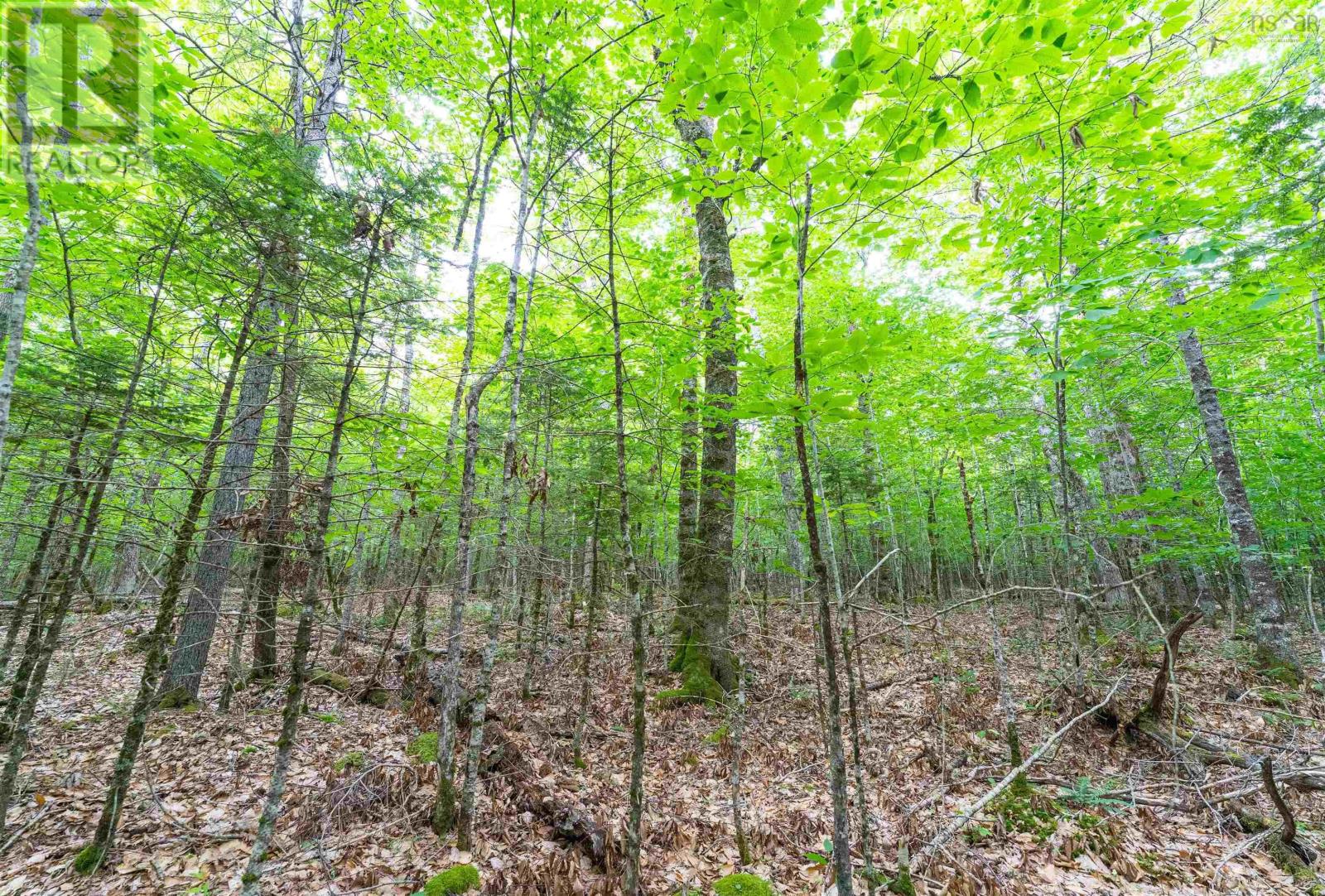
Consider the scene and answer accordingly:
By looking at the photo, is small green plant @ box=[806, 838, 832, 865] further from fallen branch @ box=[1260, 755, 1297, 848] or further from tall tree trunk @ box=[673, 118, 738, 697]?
fallen branch @ box=[1260, 755, 1297, 848]

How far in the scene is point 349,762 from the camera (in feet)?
16.6

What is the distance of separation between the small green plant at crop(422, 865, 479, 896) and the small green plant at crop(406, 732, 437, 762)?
1.62 metres

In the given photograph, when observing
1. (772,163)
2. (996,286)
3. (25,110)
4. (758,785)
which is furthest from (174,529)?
(996,286)

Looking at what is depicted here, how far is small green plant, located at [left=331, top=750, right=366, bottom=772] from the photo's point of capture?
4984 mm

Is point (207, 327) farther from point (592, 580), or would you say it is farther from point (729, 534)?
point (729, 534)

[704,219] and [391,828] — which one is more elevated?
[704,219]

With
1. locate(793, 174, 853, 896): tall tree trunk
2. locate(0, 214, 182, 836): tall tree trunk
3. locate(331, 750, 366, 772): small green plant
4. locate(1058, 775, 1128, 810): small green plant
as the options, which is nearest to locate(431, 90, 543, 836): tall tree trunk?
locate(331, 750, 366, 772): small green plant

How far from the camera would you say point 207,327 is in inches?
160

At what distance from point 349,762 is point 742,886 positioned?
160 inches

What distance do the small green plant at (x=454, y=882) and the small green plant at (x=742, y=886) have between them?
6.08 ft

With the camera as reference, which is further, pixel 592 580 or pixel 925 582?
pixel 925 582

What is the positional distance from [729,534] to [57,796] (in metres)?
7.56

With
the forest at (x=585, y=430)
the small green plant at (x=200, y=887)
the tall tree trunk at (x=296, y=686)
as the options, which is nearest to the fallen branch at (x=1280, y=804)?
the forest at (x=585, y=430)

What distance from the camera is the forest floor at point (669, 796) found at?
12.6ft
